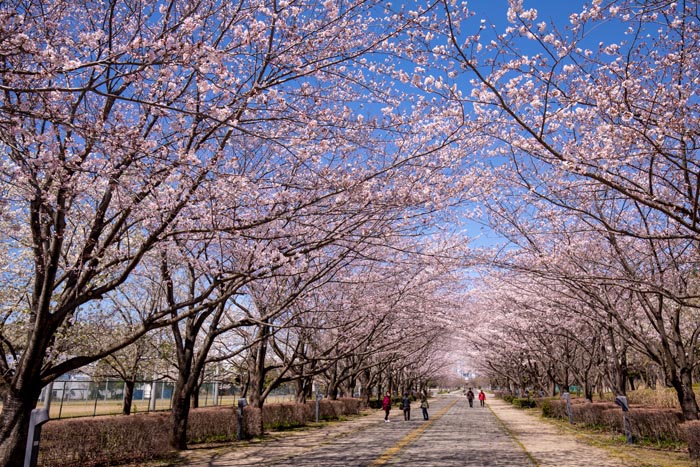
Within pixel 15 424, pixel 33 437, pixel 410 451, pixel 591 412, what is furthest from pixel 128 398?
pixel 591 412

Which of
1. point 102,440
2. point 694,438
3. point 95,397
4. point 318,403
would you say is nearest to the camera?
point 694,438

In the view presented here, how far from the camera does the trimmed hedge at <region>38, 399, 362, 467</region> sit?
9.20 meters

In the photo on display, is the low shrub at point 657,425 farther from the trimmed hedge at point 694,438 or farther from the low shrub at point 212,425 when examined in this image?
the low shrub at point 212,425

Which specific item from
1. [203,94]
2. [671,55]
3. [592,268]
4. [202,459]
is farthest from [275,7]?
[592,268]

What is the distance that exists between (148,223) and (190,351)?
22.9 feet

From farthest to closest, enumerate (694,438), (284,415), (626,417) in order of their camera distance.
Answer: (284,415), (626,417), (694,438)

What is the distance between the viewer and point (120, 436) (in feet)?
34.6

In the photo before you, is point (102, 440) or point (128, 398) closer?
point (102, 440)

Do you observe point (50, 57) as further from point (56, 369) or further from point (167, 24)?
point (56, 369)

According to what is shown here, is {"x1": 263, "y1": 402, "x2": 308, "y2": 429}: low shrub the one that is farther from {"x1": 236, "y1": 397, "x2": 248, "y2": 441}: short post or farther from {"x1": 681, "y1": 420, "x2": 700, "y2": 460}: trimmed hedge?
{"x1": 681, "y1": 420, "x2": 700, "y2": 460}: trimmed hedge

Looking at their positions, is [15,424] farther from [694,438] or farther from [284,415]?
[284,415]

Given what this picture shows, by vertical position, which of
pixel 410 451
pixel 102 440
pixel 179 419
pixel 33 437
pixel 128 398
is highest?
pixel 33 437

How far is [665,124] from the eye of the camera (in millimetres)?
6012

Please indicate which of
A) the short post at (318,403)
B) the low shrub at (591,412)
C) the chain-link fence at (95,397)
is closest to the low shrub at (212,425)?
the short post at (318,403)
